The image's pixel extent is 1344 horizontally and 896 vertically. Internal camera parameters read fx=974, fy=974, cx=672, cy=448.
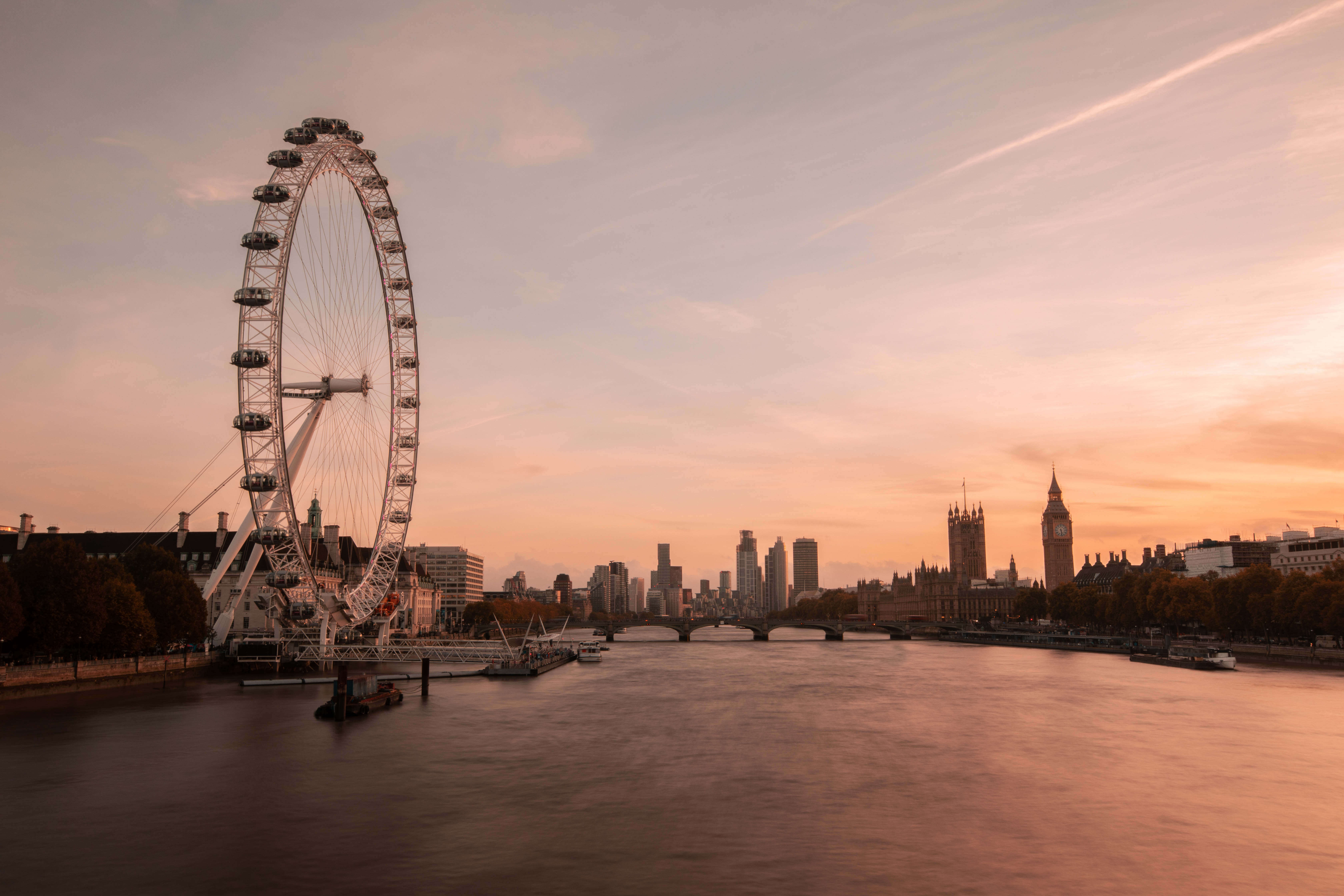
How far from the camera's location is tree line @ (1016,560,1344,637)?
8975 cm

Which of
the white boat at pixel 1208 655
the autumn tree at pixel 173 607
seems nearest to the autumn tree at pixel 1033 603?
the white boat at pixel 1208 655

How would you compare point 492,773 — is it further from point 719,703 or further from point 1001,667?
point 1001,667

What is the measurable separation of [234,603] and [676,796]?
69.0m

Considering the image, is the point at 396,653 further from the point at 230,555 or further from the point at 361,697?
the point at 361,697

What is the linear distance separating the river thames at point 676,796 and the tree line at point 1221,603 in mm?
29494

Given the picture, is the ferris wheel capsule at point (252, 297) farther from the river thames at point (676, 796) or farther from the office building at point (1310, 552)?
the office building at point (1310, 552)

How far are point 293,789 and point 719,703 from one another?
112ft

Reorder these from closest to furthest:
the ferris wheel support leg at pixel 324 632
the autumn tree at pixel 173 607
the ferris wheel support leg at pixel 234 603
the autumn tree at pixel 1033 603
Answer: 1. the autumn tree at pixel 173 607
2. the ferris wheel support leg at pixel 324 632
3. the ferris wheel support leg at pixel 234 603
4. the autumn tree at pixel 1033 603

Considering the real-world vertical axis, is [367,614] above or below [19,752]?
above

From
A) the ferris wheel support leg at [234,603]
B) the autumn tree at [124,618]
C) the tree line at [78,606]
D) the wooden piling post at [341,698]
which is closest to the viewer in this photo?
the wooden piling post at [341,698]

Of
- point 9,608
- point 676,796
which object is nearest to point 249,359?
point 9,608

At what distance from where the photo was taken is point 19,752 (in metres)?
41.8

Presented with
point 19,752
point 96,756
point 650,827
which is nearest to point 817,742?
point 650,827

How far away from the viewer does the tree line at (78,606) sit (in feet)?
194
